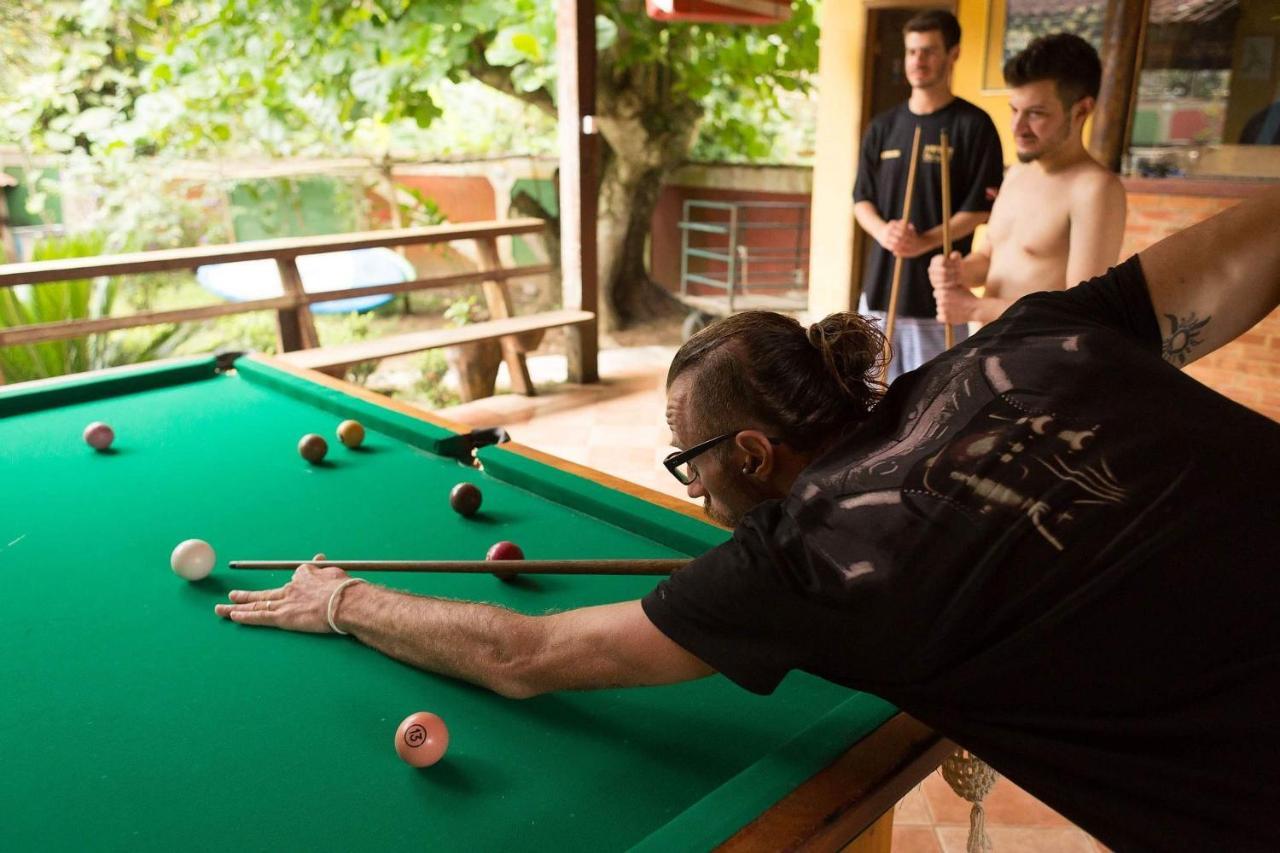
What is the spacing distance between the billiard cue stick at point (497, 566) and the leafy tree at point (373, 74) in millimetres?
4387

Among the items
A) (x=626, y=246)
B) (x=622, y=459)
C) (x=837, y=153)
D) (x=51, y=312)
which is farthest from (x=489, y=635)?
(x=626, y=246)

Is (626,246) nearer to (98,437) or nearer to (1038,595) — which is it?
(98,437)

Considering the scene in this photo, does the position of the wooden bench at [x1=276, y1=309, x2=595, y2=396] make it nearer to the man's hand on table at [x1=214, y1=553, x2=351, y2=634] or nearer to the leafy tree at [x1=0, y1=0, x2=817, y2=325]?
the leafy tree at [x1=0, y1=0, x2=817, y2=325]

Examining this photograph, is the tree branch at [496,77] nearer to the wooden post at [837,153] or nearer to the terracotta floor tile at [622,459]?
the wooden post at [837,153]

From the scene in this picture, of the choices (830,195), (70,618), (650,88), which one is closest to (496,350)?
(830,195)

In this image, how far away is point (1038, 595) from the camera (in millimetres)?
898

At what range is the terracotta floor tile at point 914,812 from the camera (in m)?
2.07

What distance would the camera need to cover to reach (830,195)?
5430 millimetres

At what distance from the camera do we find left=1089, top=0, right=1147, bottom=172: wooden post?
430cm

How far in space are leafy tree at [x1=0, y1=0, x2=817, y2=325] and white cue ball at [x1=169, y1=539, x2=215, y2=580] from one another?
4.38 meters

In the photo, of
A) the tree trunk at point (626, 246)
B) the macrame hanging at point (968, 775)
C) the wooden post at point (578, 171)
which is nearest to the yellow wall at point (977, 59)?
the wooden post at point (578, 171)

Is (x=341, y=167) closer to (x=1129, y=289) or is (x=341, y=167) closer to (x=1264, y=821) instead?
(x=1129, y=289)

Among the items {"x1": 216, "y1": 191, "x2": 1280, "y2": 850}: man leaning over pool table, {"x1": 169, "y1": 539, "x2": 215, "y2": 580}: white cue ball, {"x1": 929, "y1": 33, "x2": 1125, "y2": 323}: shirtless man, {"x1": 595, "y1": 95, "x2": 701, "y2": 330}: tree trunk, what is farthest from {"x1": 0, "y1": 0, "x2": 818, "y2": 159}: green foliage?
{"x1": 216, "y1": 191, "x2": 1280, "y2": 850}: man leaning over pool table

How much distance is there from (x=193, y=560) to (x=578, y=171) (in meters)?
3.83
